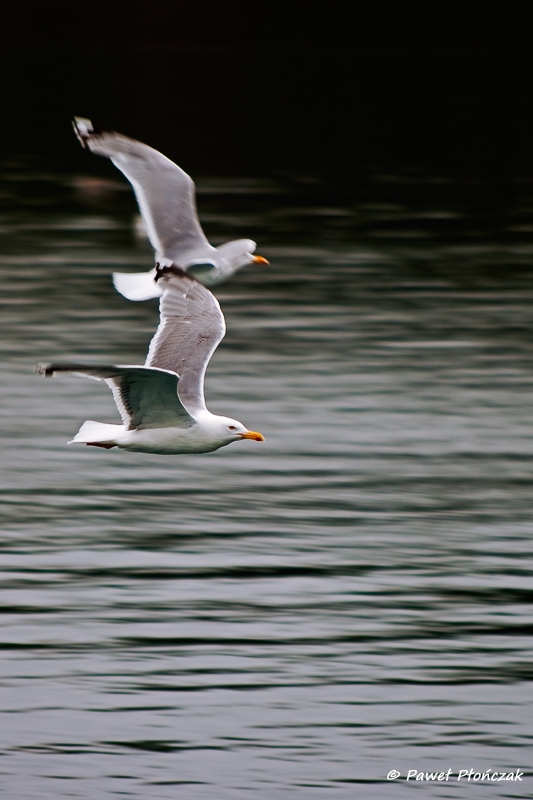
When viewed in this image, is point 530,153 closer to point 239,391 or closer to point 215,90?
point 215,90

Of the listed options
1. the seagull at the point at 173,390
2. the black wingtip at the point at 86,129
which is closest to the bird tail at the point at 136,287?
the seagull at the point at 173,390

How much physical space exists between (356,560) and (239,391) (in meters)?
4.92

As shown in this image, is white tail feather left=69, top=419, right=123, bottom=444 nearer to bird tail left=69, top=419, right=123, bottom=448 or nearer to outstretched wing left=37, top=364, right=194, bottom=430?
bird tail left=69, top=419, right=123, bottom=448

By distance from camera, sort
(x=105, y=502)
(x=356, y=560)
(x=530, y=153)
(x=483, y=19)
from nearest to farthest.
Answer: (x=356, y=560) → (x=105, y=502) → (x=530, y=153) → (x=483, y=19)

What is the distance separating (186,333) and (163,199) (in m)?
3.50

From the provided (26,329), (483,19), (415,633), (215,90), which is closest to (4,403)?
(26,329)

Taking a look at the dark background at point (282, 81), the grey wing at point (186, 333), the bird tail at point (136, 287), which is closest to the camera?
the grey wing at point (186, 333)

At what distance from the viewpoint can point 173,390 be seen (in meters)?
10.1

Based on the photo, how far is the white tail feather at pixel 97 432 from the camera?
10.4m

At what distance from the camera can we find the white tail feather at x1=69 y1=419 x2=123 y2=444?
10.4 metres

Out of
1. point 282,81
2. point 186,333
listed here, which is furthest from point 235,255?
point 282,81

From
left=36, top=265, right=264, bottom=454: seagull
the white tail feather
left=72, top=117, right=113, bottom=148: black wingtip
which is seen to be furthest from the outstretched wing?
left=72, top=117, right=113, bottom=148: black wingtip

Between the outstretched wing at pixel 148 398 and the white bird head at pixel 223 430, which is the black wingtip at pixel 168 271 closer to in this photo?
the outstretched wing at pixel 148 398

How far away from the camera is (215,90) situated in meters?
43.4
